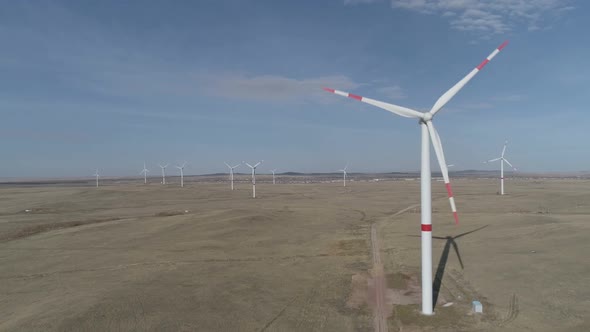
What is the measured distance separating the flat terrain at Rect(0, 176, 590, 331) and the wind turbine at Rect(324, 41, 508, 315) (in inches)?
71.7

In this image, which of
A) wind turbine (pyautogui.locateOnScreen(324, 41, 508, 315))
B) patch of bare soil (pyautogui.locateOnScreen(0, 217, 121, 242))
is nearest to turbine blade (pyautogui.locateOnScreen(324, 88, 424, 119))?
wind turbine (pyautogui.locateOnScreen(324, 41, 508, 315))

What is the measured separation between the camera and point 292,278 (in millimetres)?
23375

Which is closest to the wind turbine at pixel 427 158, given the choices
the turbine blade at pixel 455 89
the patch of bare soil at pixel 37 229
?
the turbine blade at pixel 455 89

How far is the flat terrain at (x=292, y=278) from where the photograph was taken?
54.1 ft

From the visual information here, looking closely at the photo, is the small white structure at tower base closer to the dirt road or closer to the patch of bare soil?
the dirt road

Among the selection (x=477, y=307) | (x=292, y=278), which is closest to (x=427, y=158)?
(x=477, y=307)

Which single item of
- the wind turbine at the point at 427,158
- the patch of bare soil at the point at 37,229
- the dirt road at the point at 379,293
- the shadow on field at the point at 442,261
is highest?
the wind turbine at the point at 427,158

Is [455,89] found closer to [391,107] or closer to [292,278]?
[391,107]

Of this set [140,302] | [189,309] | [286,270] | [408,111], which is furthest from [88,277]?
[408,111]

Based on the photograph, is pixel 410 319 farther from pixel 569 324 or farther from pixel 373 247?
pixel 373 247

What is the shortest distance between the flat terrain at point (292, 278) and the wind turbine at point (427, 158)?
1.82 meters

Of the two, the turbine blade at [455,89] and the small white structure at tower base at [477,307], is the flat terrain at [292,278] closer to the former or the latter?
the small white structure at tower base at [477,307]

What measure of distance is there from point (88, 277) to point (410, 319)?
1947 cm

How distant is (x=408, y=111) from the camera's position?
1684 centimetres
